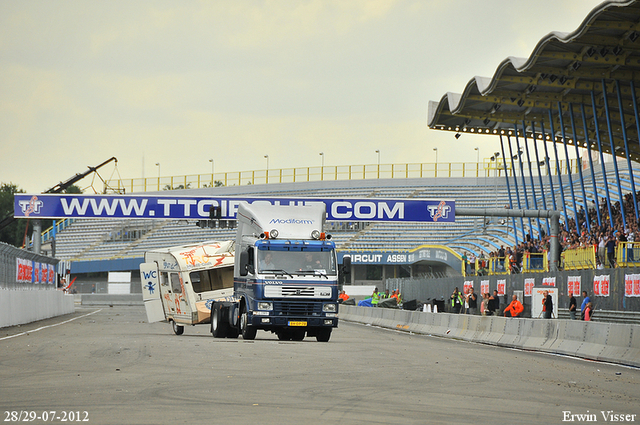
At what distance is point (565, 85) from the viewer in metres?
42.3

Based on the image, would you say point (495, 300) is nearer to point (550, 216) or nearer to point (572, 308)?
point (550, 216)

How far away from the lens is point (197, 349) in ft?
61.6

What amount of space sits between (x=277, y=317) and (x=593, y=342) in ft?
23.6

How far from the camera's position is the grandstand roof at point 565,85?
34.9 meters

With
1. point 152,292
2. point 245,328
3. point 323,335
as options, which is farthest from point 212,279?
point 323,335

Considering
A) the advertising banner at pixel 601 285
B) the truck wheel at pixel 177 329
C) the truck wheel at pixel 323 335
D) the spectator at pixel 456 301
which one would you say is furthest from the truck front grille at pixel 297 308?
the spectator at pixel 456 301

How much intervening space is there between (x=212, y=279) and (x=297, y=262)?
199 inches

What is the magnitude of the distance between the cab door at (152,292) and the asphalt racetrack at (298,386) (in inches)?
304

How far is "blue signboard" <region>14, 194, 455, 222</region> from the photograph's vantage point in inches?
1818

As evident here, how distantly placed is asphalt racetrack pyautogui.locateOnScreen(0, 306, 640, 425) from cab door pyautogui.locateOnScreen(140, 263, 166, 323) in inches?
304

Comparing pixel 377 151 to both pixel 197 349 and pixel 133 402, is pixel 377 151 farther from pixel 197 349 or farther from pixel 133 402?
pixel 133 402

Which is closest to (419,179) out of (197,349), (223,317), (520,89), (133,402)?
(520,89)

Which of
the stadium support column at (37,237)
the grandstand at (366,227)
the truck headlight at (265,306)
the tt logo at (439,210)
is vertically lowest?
the truck headlight at (265,306)

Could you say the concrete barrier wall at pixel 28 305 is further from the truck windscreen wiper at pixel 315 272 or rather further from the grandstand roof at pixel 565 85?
the grandstand roof at pixel 565 85
